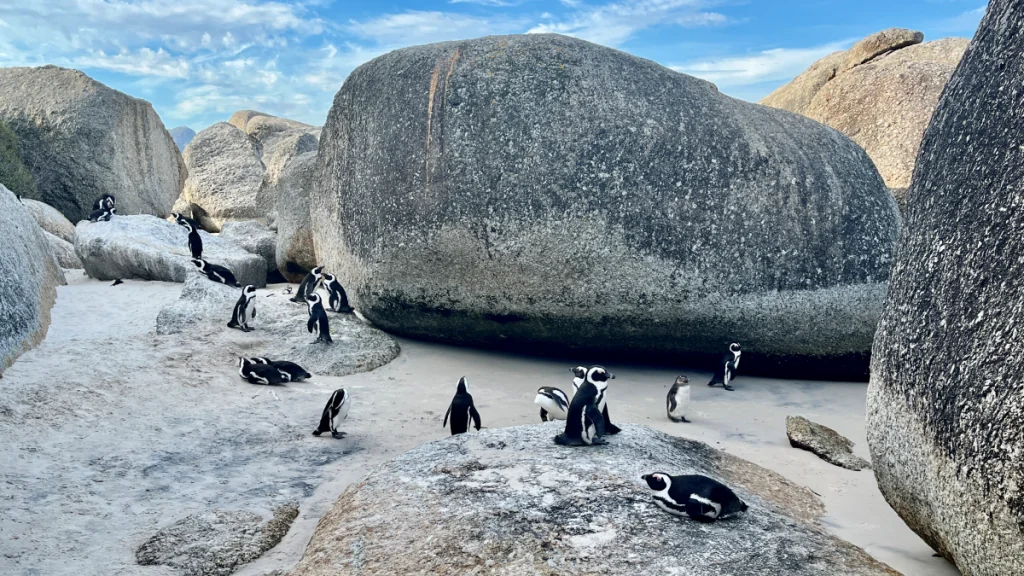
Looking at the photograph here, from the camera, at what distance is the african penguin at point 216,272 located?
34.9 ft

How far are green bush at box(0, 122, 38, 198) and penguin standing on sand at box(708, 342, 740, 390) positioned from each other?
14505 mm

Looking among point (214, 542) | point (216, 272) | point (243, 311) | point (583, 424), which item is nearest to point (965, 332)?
point (583, 424)

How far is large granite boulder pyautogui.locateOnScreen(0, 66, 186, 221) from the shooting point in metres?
18.0

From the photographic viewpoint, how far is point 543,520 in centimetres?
364

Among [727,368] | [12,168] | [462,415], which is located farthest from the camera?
[12,168]

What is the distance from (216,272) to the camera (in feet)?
35.1

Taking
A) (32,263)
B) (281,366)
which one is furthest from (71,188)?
(281,366)

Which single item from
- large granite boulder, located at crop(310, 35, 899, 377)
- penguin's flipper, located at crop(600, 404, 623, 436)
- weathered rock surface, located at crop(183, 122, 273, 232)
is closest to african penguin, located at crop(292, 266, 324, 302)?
large granite boulder, located at crop(310, 35, 899, 377)

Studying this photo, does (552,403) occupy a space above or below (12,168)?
below

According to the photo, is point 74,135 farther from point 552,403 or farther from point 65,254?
point 552,403

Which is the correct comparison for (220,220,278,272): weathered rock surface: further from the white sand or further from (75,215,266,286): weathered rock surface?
the white sand

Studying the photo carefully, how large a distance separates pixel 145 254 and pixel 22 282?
3.38 m

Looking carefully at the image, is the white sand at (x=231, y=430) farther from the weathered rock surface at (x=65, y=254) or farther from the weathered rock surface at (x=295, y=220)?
the weathered rock surface at (x=65, y=254)

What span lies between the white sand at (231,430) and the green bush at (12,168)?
9154mm
